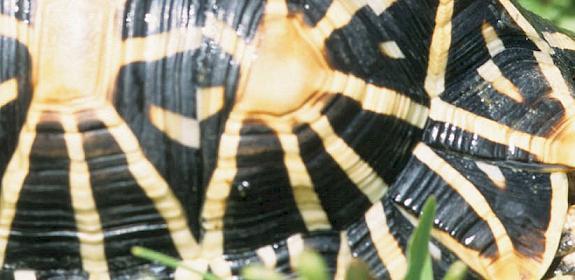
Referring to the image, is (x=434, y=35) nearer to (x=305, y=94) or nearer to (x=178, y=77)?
(x=305, y=94)

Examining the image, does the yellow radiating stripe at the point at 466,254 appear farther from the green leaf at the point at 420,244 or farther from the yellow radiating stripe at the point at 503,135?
the green leaf at the point at 420,244

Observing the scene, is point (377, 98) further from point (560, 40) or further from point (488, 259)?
point (560, 40)

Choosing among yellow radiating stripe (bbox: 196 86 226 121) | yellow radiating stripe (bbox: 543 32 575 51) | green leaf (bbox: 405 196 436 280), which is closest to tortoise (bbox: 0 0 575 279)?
yellow radiating stripe (bbox: 196 86 226 121)

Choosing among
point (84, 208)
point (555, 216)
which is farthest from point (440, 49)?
point (84, 208)

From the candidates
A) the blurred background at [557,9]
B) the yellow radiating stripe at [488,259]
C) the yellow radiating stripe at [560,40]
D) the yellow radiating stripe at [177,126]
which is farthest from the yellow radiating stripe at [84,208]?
the blurred background at [557,9]

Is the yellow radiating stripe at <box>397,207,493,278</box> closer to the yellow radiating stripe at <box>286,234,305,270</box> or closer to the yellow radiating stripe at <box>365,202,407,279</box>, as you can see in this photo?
the yellow radiating stripe at <box>365,202,407,279</box>
